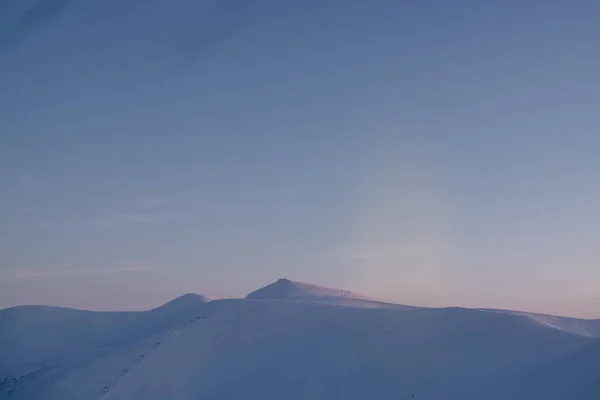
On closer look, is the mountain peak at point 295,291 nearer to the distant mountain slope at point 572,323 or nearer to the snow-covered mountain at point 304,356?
the snow-covered mountain at point 304,356

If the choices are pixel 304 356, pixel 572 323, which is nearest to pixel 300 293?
pixel 304 356

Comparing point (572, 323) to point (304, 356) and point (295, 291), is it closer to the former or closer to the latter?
point (304, 356)

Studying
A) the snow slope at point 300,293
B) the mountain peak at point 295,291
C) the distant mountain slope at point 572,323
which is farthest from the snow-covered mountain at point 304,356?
the mountain peak at point 295,291

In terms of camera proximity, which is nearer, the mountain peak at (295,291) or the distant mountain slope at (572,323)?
the distant mountain slope at (572,323)

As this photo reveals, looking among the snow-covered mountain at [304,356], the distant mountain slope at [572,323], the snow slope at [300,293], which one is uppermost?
the snow slope at [300,293]

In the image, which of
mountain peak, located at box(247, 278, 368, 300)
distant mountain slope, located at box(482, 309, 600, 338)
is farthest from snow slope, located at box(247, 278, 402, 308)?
distant mountain slope, located at box(482, 309, 600, 338)

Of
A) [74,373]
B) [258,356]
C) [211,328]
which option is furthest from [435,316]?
[74,373]

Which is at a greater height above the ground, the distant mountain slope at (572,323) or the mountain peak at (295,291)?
the mountain peak at (295,291)

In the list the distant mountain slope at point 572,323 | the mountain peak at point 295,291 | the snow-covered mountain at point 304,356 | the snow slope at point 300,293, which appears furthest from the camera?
the mountain peak at point 295,291

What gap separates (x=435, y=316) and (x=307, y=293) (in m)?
11.8

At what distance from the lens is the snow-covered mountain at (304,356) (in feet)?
71.4

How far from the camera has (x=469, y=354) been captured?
23359mm

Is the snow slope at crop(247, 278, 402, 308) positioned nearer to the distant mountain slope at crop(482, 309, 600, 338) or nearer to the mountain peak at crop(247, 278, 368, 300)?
the mountain peak at crop(247, 278, 368, 300)

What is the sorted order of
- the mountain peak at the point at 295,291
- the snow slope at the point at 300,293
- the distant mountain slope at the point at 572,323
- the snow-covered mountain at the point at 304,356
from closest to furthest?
the snow-covered mountain at the point at 304,356 < the distant mountain slope at the point at 572,323 < the snow slope at the point at 300,293 < the mountain peak at the point at 295,291
